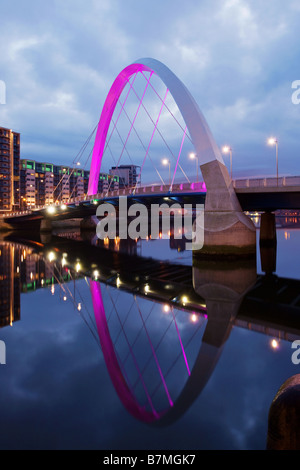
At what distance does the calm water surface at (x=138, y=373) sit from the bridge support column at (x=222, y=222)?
9213 mm

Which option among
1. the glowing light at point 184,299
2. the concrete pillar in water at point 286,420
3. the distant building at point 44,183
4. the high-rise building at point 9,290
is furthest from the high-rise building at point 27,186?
the concrete pillar in water at point 286,420

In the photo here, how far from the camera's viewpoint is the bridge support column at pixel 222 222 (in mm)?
21250

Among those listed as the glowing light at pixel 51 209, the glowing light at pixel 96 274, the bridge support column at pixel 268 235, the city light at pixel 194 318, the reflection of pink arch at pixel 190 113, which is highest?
the reflection of pink arch at pixel 190 113

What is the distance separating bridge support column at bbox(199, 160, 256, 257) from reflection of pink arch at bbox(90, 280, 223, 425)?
13.9 m

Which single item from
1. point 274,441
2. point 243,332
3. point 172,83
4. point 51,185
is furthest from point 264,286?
point 51,185

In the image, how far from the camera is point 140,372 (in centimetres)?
641

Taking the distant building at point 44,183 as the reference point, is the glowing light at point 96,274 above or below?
below

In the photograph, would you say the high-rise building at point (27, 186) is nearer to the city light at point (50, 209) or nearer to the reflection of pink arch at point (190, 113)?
the city light at point (50, 209)

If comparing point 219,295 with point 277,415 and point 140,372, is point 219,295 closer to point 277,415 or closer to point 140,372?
point 140,372

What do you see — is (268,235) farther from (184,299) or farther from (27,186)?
(27,186)

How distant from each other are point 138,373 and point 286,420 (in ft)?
13.1

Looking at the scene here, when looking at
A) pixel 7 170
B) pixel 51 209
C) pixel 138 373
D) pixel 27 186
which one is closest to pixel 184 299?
pixel 138 373

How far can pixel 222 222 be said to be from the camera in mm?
21406

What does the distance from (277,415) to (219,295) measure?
10436 millimetres
